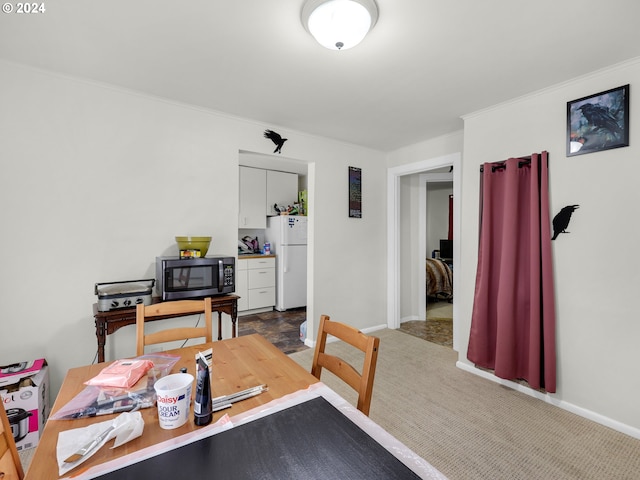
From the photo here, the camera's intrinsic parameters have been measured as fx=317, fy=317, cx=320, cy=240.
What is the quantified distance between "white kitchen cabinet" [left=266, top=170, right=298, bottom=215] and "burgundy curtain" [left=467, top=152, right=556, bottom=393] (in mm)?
3336

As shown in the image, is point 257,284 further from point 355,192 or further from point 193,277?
point 193,277

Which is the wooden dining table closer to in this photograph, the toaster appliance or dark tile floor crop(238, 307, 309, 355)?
the toaster appliance

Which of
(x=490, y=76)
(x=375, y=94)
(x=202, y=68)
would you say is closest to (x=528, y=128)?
(x=490, y=76)

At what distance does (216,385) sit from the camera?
3.94 ft

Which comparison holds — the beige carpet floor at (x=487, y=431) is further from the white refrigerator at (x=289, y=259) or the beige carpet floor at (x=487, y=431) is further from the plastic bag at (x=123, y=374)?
the white refrigerator at (x=289, y=259)

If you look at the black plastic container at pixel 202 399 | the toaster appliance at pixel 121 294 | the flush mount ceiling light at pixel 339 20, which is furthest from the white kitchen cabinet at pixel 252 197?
the black plastic container at pixel 202 399

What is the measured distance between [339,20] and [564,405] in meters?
2.97

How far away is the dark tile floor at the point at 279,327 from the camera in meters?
3.66

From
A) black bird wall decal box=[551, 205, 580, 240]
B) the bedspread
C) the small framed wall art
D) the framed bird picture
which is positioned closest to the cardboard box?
the small framed wall art

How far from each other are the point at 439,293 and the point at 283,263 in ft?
9.67

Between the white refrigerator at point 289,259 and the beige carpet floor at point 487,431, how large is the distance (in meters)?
2.29

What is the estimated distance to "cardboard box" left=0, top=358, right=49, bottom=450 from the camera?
183 cm

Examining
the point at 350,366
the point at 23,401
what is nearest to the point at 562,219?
the point at 350,366

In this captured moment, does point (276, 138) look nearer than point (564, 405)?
No
